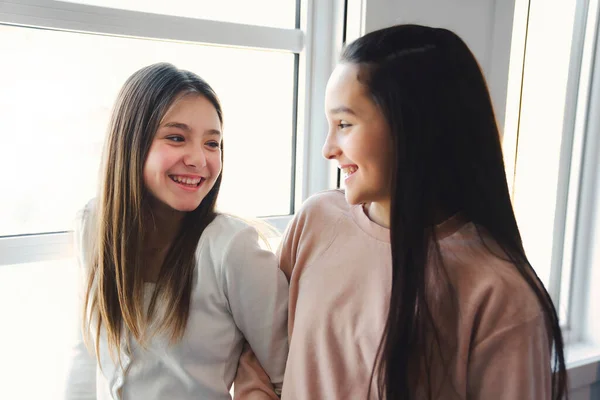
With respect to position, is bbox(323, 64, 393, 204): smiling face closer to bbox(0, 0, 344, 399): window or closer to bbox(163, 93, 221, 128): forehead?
bbox(163, 93, 221, 128): forehead

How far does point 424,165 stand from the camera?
0.79 m

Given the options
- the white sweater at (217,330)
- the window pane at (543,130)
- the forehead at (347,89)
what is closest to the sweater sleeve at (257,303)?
the white sweater at (217,330)

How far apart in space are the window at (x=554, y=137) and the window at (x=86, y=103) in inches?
26.7

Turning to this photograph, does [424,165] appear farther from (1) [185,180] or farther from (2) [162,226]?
(2) [162,226]

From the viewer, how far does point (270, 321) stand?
3.29 ft

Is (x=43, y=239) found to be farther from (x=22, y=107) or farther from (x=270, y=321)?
(x=270, y=321)

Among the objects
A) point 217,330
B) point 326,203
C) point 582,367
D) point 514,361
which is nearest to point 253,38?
point 326,203

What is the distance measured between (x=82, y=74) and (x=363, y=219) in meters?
0.74

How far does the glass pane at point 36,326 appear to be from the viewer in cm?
121

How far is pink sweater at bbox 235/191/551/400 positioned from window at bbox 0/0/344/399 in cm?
42

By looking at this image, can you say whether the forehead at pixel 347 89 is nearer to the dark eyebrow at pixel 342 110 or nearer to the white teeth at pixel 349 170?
the dark eyebrow at pixel 342 110

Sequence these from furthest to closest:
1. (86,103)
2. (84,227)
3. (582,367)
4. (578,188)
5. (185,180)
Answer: (578,188), (582,367), (86,103), (84,227), (185,180)

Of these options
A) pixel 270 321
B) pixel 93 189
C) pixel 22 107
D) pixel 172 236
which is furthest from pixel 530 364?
pixel 22 107

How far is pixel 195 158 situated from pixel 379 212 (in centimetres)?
36
